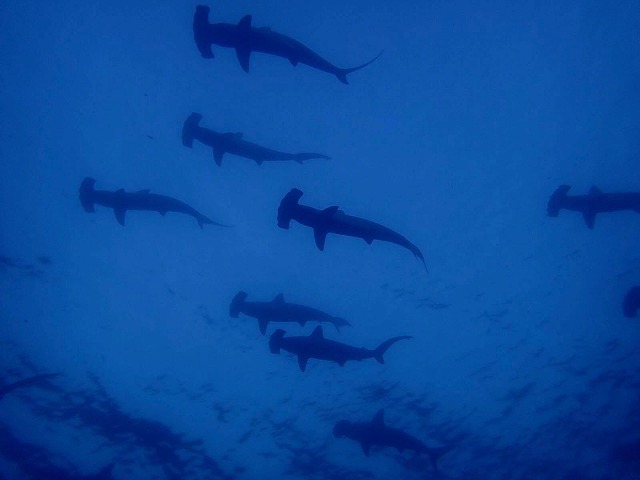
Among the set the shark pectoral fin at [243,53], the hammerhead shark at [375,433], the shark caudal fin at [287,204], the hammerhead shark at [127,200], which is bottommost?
the hammerhead shark at [375,433]

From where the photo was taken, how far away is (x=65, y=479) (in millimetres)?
21141

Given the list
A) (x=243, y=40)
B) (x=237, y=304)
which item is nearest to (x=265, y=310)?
(x=237, y=304)

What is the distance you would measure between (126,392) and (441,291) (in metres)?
13.7

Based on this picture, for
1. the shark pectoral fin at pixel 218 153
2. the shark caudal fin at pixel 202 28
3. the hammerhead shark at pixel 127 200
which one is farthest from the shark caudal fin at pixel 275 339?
the shark caudal fin at pixel 202 28

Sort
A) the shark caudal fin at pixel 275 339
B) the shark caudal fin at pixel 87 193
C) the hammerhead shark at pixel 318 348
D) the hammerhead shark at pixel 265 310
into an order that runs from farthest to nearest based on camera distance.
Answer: the hammerhead shark at pixel 265 310 → the shark caudal fin at pixel 87 193 → the hammerhead shark at pixel 318 348 → the shark caudal fin at pixel 275 339

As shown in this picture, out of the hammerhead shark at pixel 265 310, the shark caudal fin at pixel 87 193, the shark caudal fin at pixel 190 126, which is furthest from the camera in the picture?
the hammerhead shark at pixel 265 310

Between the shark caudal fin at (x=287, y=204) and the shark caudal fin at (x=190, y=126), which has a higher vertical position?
the shark caudal fin at (x=190, y=126)

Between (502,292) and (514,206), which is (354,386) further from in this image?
(514,206)

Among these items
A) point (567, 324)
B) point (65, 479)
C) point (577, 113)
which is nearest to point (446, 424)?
point (567, 324)

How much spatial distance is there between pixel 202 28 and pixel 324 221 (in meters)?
3.98

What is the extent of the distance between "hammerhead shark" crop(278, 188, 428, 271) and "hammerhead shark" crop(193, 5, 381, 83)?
263 centimetres

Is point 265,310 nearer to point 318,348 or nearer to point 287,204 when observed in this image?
point 318,348

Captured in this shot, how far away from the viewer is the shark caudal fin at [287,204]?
7102 millimetres

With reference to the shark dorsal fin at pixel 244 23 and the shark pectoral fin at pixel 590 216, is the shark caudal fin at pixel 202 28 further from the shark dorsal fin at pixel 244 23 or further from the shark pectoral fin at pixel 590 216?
the shark pectoral fin at pixel 590 216
